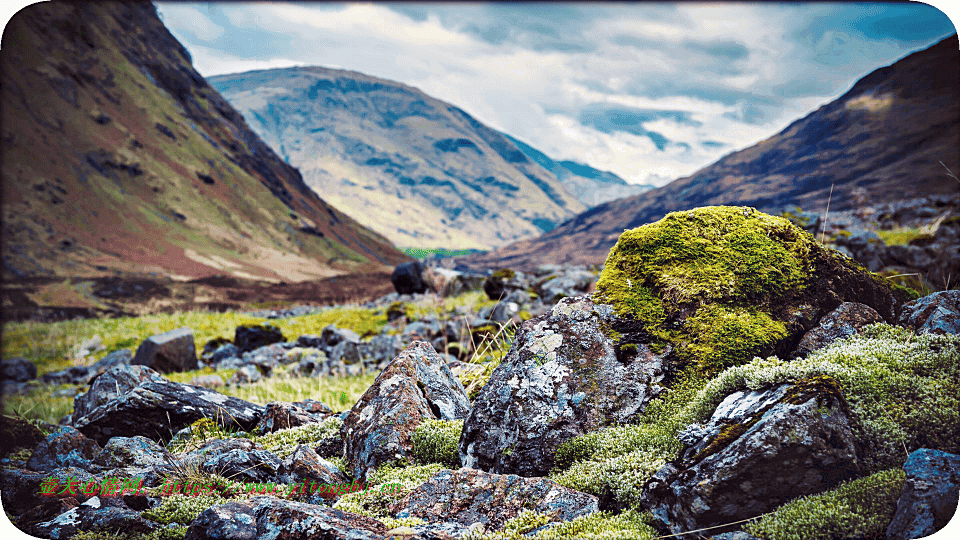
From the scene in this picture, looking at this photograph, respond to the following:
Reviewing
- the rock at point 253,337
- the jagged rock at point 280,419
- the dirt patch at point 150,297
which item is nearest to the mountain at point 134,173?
the dirt patch at point 150,297

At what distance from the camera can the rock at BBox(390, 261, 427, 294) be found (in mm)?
33312

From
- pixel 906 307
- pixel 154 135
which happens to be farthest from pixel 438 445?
pixel 154 135

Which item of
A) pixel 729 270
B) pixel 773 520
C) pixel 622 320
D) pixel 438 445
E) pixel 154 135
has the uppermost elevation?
pixel 154 135

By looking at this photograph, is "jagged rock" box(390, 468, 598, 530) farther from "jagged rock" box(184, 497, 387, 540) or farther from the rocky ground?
"jagged rock" box(184, 497, 387, 540)

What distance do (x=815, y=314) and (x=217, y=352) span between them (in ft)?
58.0

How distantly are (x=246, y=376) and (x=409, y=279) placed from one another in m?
20.4

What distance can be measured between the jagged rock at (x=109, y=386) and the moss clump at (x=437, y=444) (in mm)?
5038

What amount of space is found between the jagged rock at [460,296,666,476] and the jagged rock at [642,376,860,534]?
1.02m

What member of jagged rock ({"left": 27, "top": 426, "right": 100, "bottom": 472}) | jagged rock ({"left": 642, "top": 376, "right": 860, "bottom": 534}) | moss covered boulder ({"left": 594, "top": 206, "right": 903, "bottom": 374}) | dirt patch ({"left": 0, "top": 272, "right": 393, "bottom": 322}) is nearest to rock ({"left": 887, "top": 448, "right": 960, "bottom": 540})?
jagged rock ({"left": 642, "top": 376, "right": 860, "bottom": 534})

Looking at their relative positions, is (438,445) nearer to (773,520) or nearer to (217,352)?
(773,520)

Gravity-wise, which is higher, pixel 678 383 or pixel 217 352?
pixel 678 383

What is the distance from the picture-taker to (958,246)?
14.3 metres

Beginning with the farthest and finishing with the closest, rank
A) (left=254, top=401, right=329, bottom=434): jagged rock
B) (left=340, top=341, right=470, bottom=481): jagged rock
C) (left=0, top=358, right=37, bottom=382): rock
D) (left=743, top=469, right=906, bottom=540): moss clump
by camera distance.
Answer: (left=0, top=358, right=37, bottom=382): rock, (left=254, top=401, right=329, bottom=434): jagged rock, (left=340, top=341, right=470, bottom=481): jagged rock, (left=743, top=469, right=906, bottom=540): moss clump

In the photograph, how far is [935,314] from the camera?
12.8ft
